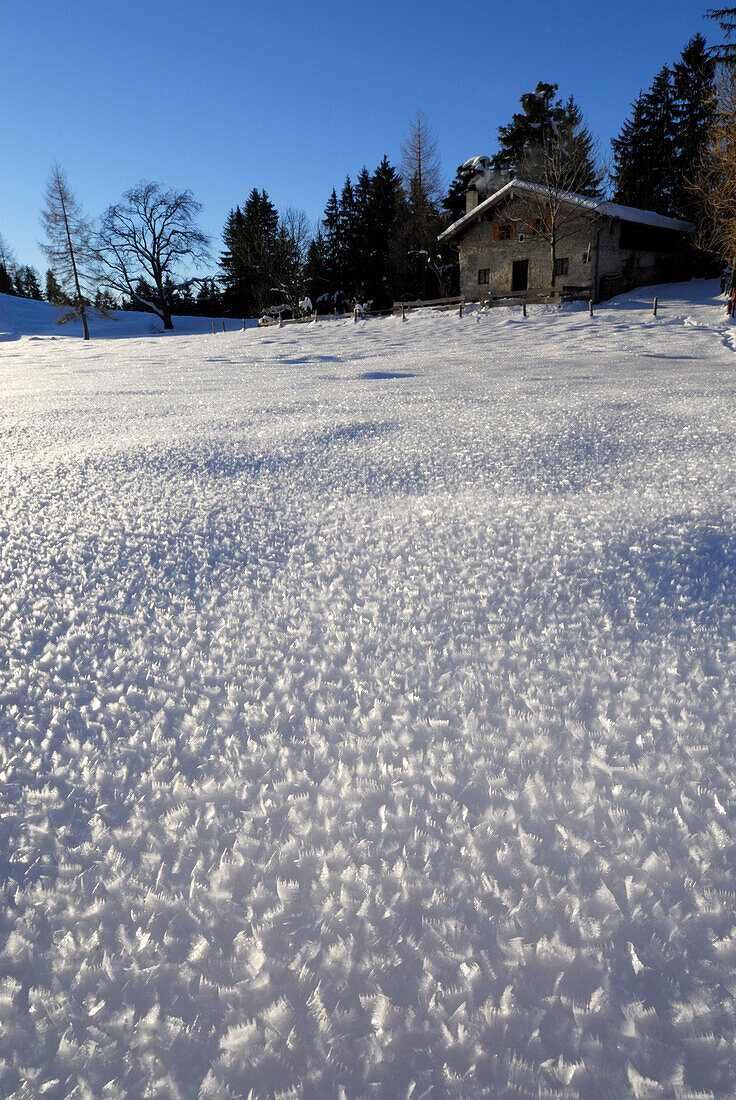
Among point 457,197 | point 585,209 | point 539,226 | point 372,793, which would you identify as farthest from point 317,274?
point 372,793

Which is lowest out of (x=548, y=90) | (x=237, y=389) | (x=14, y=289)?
(x=237, y=389)

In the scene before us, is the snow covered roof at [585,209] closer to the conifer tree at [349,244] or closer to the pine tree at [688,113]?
the pine tree at [688,113]

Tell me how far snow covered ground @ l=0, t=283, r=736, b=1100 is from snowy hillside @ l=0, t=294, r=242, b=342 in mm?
43770

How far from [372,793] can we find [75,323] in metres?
51.8

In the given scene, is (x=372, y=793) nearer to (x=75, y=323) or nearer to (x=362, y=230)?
(x=362, y=230)

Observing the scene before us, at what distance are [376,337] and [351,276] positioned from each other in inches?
907

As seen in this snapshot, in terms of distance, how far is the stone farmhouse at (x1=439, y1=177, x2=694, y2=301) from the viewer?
2522cm

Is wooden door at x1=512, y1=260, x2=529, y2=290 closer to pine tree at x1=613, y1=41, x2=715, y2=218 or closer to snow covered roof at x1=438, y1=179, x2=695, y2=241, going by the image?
snow covered roof at x1=438, y1=179, x2=695, y2=241

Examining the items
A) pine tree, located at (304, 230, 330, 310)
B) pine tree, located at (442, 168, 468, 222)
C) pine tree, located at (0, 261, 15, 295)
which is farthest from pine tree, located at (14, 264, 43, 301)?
pine tree, located at (442, 168, 468, 222)

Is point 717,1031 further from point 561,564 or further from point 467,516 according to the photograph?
point 467,516

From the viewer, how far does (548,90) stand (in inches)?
1379

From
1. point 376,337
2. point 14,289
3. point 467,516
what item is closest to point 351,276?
point 376,337

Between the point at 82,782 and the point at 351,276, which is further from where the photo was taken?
the point at 351,276

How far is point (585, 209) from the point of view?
81.1 ft
